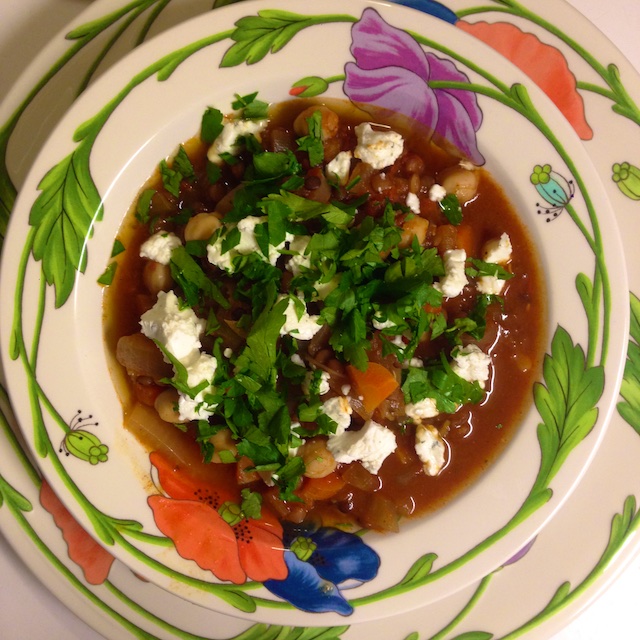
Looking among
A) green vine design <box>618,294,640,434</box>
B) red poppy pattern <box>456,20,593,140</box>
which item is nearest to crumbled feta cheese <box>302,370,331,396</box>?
green vine design <box>618,294,640,434</box>

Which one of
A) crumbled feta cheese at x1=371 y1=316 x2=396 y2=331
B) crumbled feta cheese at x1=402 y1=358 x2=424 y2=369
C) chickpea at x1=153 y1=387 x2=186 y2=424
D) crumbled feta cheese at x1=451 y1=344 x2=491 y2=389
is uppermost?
crumbled feta cheese at x1=451 y1=344 x2=491 y2=389

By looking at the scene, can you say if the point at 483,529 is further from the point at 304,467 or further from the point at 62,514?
the point at 62,514

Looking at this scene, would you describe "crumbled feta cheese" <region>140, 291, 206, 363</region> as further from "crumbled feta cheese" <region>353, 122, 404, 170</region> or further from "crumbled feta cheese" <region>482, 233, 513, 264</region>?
"crumbled feta cheese" <region>482, 233, 513, 264</region>

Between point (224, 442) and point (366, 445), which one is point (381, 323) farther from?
point (224, 442)

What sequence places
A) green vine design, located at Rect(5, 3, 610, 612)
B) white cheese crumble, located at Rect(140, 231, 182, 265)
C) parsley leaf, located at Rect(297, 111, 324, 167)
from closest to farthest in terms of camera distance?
green vine design, located at Rect(5, 3, 610, 612), parsley leaf, located at Rect(297, 111, 324, 167), white cheese crumble, located at Rect(140, 231, 182, 265)

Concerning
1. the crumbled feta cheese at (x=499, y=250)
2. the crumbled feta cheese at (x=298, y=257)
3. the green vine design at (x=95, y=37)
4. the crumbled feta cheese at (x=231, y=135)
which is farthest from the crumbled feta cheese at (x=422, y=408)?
the green vine design at (x=95, y=37)

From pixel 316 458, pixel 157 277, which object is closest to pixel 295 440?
pixel 316 458

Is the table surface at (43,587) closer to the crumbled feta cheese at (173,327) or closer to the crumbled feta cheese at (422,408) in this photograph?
the crumbled feta cheese at (173,327)
